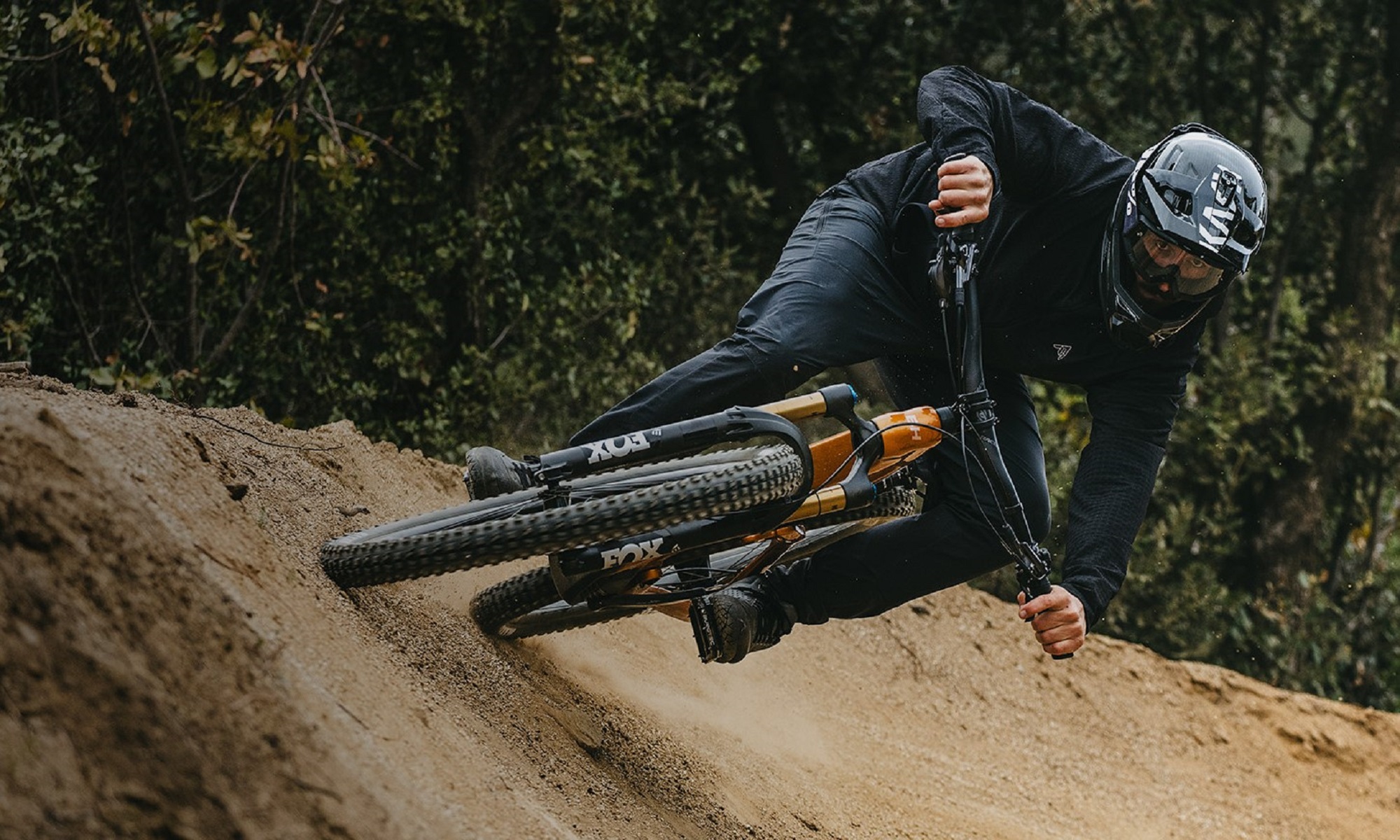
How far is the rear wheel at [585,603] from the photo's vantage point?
4.19 metres

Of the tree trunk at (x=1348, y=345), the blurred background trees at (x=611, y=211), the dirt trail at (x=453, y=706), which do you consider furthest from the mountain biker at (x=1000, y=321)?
the tree trunk at (x=1348, y=345)

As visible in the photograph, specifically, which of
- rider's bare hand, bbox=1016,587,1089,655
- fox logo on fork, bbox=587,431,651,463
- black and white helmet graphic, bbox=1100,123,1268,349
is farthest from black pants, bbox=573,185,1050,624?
black and white helmet graphic, bbox=1100,123,1268,349

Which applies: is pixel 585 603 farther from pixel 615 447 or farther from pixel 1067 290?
pixel 1067 290

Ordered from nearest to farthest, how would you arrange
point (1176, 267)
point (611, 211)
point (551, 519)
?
point (551, 519)
point (1176, 267)
point (611, 211)

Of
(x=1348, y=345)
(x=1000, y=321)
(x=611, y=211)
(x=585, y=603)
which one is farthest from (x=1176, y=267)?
(x=1348, y=345)

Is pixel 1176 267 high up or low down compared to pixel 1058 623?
up

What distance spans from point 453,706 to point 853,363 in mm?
1595

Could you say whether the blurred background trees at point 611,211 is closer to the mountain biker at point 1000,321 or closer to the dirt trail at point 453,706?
the dirt trail at point 453,706

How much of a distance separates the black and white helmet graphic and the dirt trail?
2086 millimetres

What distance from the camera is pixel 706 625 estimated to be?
14.1 ft

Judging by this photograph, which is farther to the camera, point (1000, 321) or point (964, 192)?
point (1000, 321)

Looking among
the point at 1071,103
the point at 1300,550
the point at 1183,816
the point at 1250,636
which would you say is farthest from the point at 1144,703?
the point at 1071,103

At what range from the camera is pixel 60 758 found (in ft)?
7.63

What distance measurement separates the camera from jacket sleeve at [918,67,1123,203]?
4121 mm
